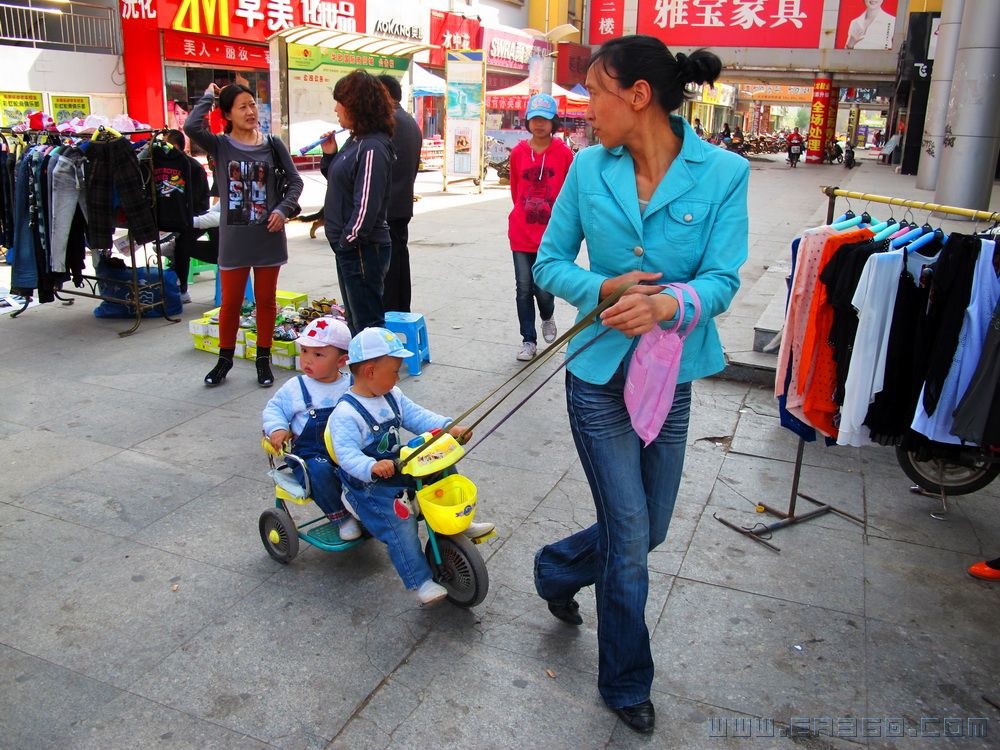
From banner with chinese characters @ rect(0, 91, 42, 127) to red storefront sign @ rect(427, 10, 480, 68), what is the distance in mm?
12710

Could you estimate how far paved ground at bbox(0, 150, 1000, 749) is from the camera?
260cm

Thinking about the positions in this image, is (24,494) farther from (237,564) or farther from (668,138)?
(668,138)

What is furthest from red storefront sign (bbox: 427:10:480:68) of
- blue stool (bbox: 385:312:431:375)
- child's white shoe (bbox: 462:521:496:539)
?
child's white shoe (bbox: 462:521:496:539)

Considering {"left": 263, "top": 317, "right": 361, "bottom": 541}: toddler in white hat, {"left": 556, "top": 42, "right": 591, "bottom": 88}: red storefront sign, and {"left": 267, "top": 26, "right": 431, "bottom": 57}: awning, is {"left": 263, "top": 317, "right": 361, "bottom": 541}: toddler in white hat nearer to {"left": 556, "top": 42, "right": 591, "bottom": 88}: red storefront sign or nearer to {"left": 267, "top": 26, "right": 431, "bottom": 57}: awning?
{"left": 267, "top": 26, "right": 431, "bottom": 57}: awning

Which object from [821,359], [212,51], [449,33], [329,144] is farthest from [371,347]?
[449,33]

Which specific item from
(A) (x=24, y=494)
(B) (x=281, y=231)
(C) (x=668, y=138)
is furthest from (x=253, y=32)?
(C) (x=668, y=138)

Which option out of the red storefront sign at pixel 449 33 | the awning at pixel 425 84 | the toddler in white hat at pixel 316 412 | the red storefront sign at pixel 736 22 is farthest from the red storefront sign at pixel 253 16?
the red storefront sign at pixel 736 22

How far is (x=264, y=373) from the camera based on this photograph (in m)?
5.72

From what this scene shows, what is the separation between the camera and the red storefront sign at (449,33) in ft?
81.7

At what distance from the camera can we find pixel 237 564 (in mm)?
3492

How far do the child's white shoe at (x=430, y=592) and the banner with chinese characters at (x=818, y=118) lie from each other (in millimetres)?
36575

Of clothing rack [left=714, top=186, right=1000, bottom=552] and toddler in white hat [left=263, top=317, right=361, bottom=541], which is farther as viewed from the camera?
clothing rack [left=714, top=186, right=1000, bottom=552]

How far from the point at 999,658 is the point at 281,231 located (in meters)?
4.68

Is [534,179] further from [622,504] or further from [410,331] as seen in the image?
[622,504]
